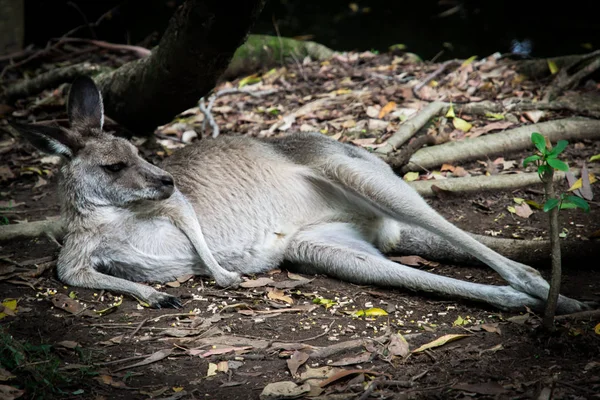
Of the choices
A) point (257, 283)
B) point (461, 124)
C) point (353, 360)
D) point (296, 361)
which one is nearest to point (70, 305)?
point (257, 283)

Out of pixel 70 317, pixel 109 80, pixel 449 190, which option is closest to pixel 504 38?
pixel 449 190

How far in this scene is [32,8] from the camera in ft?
37.8

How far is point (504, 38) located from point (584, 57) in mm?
3524

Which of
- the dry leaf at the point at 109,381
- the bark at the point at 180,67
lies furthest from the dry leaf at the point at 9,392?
the bark at the point at 180,67

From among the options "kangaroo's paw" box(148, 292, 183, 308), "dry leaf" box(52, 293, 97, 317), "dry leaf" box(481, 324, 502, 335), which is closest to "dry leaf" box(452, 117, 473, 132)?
"dry leaf" box(481, 324, 502, 335)

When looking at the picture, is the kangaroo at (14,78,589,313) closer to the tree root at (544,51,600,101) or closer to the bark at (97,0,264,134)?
the bark at (97,0,264,134)

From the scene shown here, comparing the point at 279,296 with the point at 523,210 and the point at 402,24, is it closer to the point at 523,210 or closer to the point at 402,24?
the point at 523,210

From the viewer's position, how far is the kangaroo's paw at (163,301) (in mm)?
3992

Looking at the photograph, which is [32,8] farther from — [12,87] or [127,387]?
[127,387]

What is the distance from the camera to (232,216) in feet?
15.2

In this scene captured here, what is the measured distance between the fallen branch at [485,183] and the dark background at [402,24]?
4674mm

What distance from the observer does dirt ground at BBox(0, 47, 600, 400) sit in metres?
3.02

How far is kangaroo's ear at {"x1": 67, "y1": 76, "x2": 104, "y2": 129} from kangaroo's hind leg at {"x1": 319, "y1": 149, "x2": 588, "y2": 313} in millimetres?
1628

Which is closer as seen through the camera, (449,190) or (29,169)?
(449,190)
